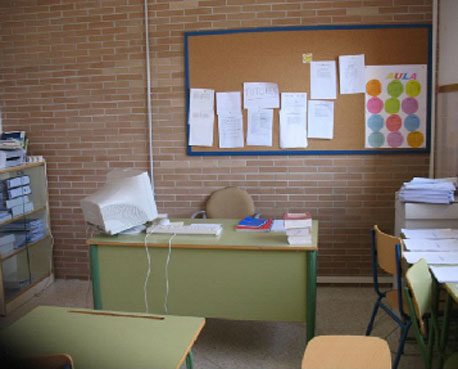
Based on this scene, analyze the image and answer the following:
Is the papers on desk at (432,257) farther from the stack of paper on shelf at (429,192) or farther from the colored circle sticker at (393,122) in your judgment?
the colored circle sticker at (393,122)

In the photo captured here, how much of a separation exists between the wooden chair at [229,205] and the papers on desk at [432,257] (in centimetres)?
164

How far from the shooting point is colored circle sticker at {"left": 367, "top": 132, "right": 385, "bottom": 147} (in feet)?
13.2

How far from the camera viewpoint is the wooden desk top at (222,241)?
285 centimetres

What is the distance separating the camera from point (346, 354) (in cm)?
177

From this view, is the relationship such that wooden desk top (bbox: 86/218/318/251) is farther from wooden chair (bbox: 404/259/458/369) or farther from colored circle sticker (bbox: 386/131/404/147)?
colored circle sticker (bbox: 386/131/404/147)

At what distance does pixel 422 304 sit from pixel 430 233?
38.9 inches

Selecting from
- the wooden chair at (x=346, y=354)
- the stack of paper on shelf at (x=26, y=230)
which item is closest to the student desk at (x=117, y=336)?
the wooden chair at (x=346, y=354)

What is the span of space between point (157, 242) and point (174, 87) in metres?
1.76

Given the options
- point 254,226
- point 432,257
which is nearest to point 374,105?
point 254,226

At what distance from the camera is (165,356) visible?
1715mm

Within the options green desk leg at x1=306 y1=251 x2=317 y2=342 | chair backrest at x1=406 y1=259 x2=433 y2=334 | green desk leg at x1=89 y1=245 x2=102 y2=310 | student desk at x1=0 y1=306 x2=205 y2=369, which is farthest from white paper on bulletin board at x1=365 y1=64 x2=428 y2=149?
student desk at x1=0 y1=306 x2=205 y2=369

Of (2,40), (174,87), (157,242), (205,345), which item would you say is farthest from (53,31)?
(205,345)

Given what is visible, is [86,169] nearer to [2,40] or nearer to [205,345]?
[2,40]

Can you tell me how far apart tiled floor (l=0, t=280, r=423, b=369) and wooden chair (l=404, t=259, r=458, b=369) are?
0.66 m
